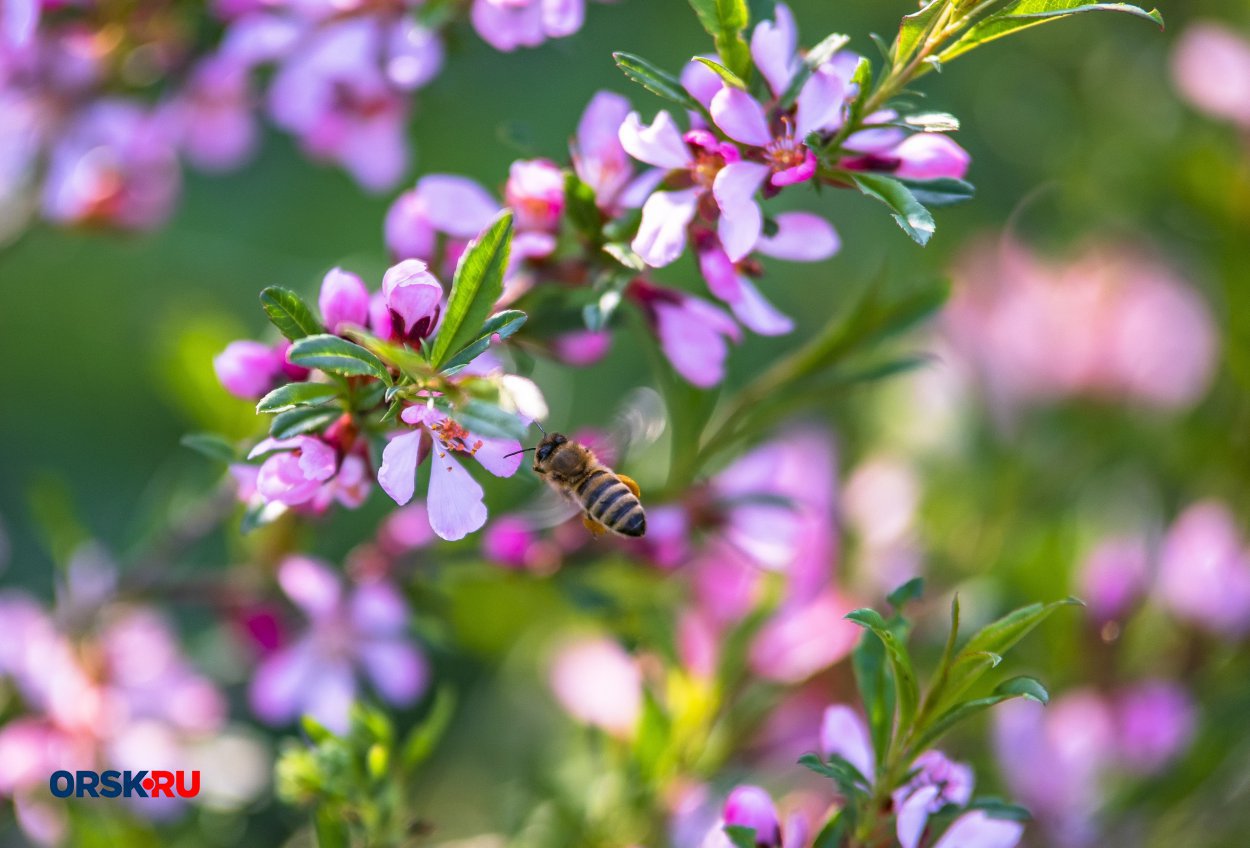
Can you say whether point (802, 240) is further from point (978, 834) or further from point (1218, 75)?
point (1218, 75)

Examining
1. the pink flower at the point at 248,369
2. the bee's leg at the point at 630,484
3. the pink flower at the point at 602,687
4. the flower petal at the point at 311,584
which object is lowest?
the pink flower at the point at 602,687

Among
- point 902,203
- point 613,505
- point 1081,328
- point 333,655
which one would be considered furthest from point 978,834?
point 1081,328

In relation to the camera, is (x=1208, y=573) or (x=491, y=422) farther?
(x=1208, y=573)

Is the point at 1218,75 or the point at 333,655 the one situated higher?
the point at 1218,75

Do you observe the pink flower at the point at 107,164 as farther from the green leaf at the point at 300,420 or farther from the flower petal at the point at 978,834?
the flower petal at the point at 978,834

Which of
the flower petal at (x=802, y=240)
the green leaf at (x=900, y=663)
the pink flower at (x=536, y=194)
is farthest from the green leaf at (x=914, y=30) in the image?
the green leaf at (x=900, y=663)

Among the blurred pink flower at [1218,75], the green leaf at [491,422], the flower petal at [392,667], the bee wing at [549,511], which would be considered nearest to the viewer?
the green leaf at [491,422]

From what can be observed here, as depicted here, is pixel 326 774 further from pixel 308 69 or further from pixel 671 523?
pixel 308 69

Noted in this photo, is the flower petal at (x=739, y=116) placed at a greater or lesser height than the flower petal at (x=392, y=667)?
greater
